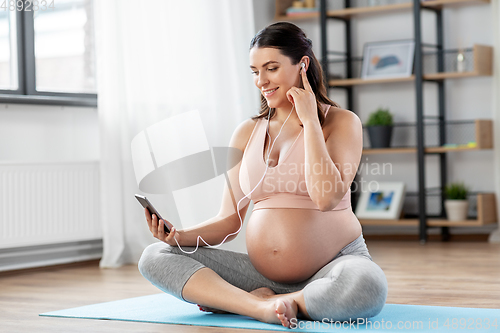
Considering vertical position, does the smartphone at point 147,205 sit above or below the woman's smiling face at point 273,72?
below

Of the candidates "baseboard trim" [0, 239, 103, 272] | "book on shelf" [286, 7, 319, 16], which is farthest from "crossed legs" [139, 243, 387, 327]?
"book on shelf" [286, 7, 319, 16]

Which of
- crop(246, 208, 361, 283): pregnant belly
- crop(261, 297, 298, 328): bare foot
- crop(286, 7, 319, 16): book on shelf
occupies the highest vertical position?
crop(286, 7, 319, 16): book on shelf

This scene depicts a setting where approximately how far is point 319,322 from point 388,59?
10.0ft

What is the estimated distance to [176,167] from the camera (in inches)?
136

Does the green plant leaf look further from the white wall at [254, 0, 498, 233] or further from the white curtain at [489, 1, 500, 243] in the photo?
the white curtain at [489, 1, 500, 243]

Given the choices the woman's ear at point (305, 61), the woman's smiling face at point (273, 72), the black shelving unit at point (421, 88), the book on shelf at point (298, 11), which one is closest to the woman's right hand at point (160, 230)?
the woman's smiling face at point (273, 72)

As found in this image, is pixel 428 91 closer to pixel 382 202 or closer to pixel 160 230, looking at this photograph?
pixel 382 202

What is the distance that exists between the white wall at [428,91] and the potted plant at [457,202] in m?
0.19

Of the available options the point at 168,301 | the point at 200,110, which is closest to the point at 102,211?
the point at 200,110

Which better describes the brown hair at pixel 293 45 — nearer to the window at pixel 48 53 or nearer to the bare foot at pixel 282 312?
the bare foot at pixel 282 312

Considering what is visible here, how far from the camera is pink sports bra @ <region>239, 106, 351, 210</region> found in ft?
5.88

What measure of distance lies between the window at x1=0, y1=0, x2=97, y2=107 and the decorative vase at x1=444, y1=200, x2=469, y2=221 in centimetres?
221

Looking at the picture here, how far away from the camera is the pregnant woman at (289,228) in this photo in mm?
1666

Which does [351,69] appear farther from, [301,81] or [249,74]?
[301,81]
